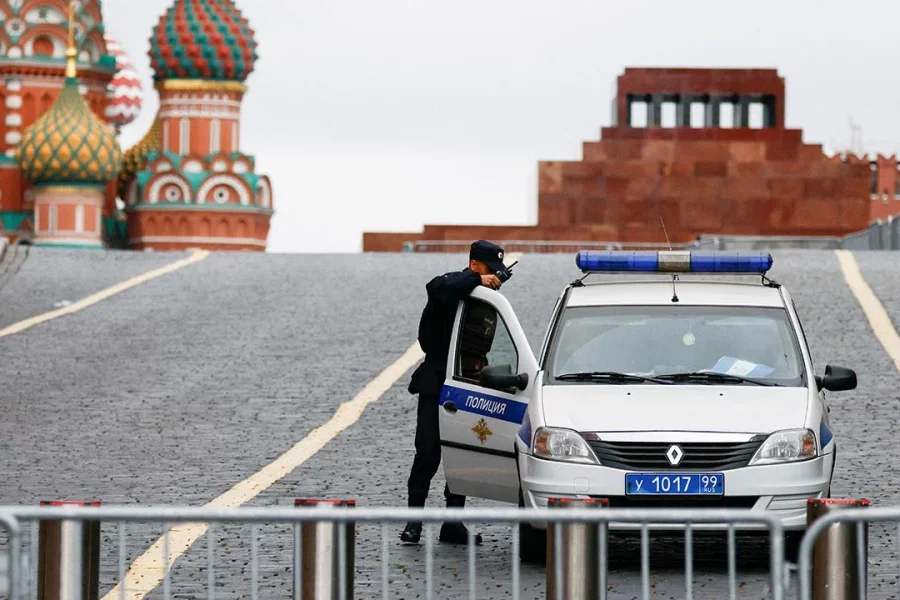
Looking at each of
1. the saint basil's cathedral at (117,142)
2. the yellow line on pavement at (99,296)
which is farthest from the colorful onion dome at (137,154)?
the yellow line on pavement at (99,296)

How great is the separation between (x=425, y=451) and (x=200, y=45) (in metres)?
106

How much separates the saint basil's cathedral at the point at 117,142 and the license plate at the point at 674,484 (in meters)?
96.3

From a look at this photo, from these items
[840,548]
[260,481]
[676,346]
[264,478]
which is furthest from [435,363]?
[840,548]

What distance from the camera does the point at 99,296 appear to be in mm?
32312

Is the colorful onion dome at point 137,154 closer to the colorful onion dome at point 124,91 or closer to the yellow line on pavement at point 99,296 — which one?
the colorful onion dome at point 124,91

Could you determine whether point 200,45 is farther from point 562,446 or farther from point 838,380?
point 562,446

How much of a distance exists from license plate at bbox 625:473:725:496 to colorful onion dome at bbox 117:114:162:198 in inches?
4370

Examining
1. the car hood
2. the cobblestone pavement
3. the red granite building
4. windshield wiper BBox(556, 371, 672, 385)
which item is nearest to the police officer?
the cobblestone pavement

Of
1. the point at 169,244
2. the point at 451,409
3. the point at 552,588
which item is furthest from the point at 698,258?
the point at 169,244

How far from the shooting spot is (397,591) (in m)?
11.0

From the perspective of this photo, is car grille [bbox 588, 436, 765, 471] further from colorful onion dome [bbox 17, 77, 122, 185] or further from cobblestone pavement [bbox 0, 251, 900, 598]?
colorful onion dome [bbox 17, 77, 122, 185]

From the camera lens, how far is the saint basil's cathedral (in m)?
108

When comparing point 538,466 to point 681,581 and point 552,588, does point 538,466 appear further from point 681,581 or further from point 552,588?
point 552,588

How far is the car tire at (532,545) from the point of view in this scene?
11875 mm
